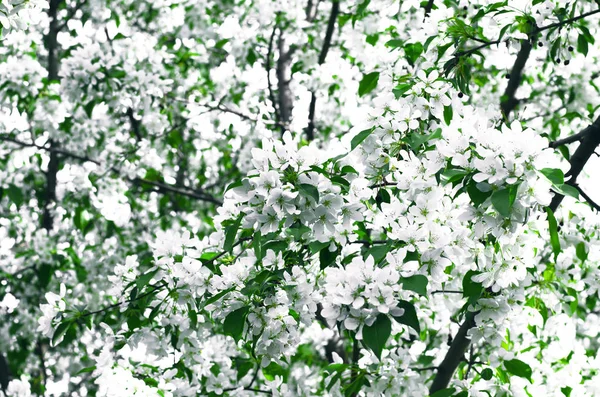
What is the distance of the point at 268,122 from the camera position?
180 inches

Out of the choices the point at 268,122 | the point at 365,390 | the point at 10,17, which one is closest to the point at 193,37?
the point at 268,122

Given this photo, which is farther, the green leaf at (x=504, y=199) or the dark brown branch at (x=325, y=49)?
the dark brown branch at (x=325, y=49)

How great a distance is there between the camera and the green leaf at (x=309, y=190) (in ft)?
6.03

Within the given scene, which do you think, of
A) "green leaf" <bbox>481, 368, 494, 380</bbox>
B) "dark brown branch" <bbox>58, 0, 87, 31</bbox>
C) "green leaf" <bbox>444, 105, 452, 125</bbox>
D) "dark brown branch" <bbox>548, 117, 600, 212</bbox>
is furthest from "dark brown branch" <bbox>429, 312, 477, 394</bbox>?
"dark brown branch" <bbox>58, 0, 87, 31</bbox>

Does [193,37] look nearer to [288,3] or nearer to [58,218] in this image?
[288,3]

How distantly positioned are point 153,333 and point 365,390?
0.78 metres

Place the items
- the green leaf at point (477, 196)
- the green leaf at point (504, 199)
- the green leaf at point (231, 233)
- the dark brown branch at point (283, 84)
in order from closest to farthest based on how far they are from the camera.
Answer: the green leaf at point (504, 199) → the green leaf at point (477, 196) → the green leaf at point (231, 233) → the dark brown branch at point (283, 84)

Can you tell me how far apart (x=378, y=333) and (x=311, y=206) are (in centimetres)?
37

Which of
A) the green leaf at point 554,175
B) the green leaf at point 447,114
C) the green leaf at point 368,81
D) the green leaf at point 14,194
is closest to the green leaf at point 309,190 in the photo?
the green leaf at point 554,175

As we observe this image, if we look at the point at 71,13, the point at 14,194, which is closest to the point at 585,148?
the point at 14,194

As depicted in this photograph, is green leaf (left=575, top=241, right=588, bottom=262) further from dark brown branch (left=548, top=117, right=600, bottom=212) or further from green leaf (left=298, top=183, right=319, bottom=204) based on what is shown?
green leaf (left=298, top=183, right=319, bottom=204)

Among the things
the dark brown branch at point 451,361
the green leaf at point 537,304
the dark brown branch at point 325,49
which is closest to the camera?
the green leaf at point 537,304

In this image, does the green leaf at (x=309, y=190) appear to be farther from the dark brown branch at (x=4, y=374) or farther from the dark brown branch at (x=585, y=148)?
the dark brown branch at (x=4, y=374)

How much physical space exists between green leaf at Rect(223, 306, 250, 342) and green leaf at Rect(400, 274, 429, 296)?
0.50 metres
